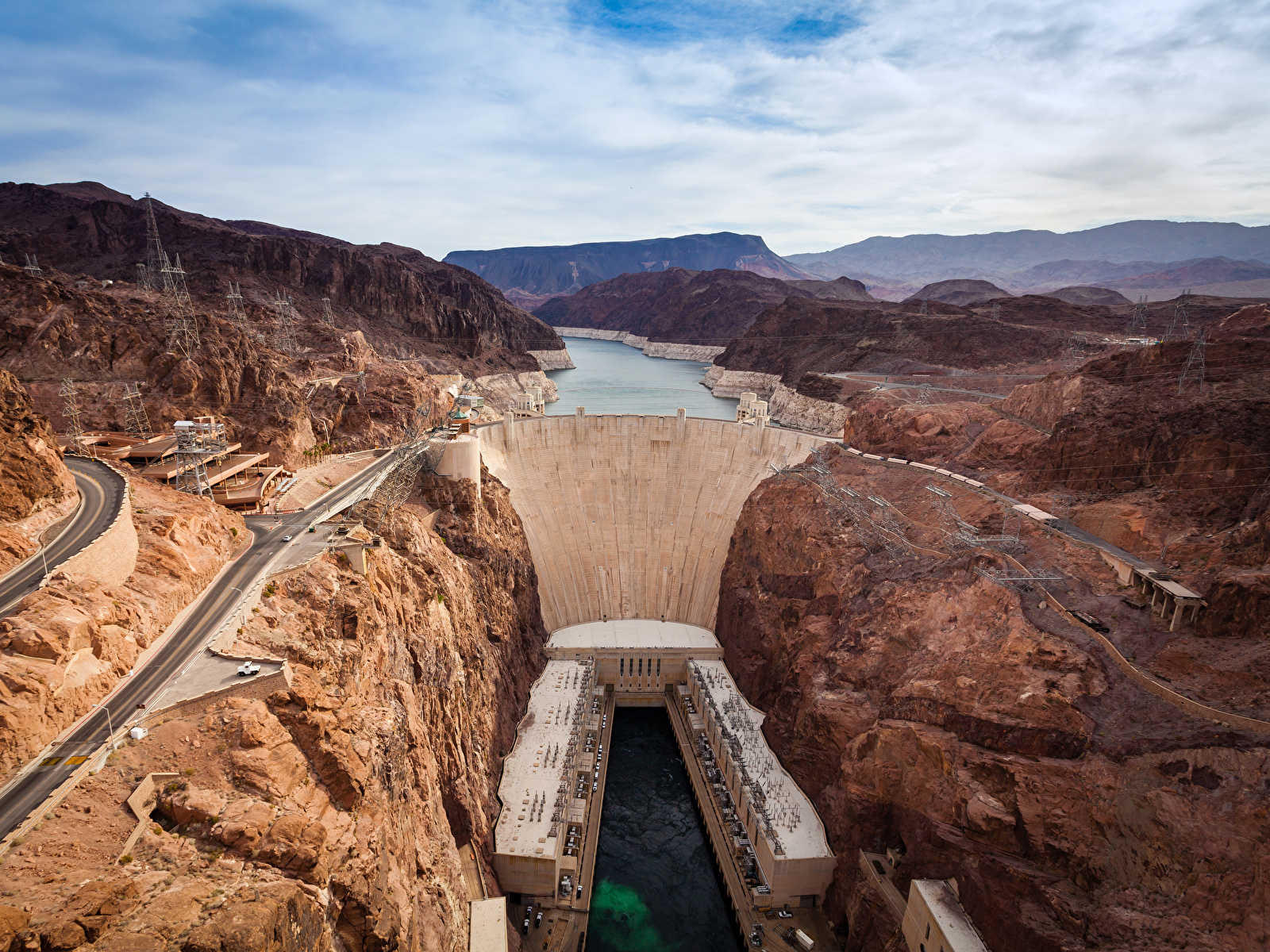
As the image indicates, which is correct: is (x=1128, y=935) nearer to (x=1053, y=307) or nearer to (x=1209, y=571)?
(x=1209, y=571)

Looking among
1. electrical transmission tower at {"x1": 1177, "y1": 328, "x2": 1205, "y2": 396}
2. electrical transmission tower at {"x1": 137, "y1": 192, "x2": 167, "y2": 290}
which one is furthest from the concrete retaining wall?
electrical transmission tower at {"x1": 137, "y1": 192, "x2": 167, "y2": 290}

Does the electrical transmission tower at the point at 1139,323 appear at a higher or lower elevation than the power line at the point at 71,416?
higher

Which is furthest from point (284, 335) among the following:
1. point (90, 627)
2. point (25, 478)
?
point (90, 627)

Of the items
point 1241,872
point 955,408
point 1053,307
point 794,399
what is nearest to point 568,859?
point 1241,872

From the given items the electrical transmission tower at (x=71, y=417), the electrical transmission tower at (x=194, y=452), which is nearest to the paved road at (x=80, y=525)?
the electrical transmission tower at (x=194, y=452)

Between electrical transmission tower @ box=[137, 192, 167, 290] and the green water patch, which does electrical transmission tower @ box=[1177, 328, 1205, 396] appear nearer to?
the green water patch

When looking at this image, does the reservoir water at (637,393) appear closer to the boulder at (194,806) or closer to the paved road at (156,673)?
the paved road at (156,673)
